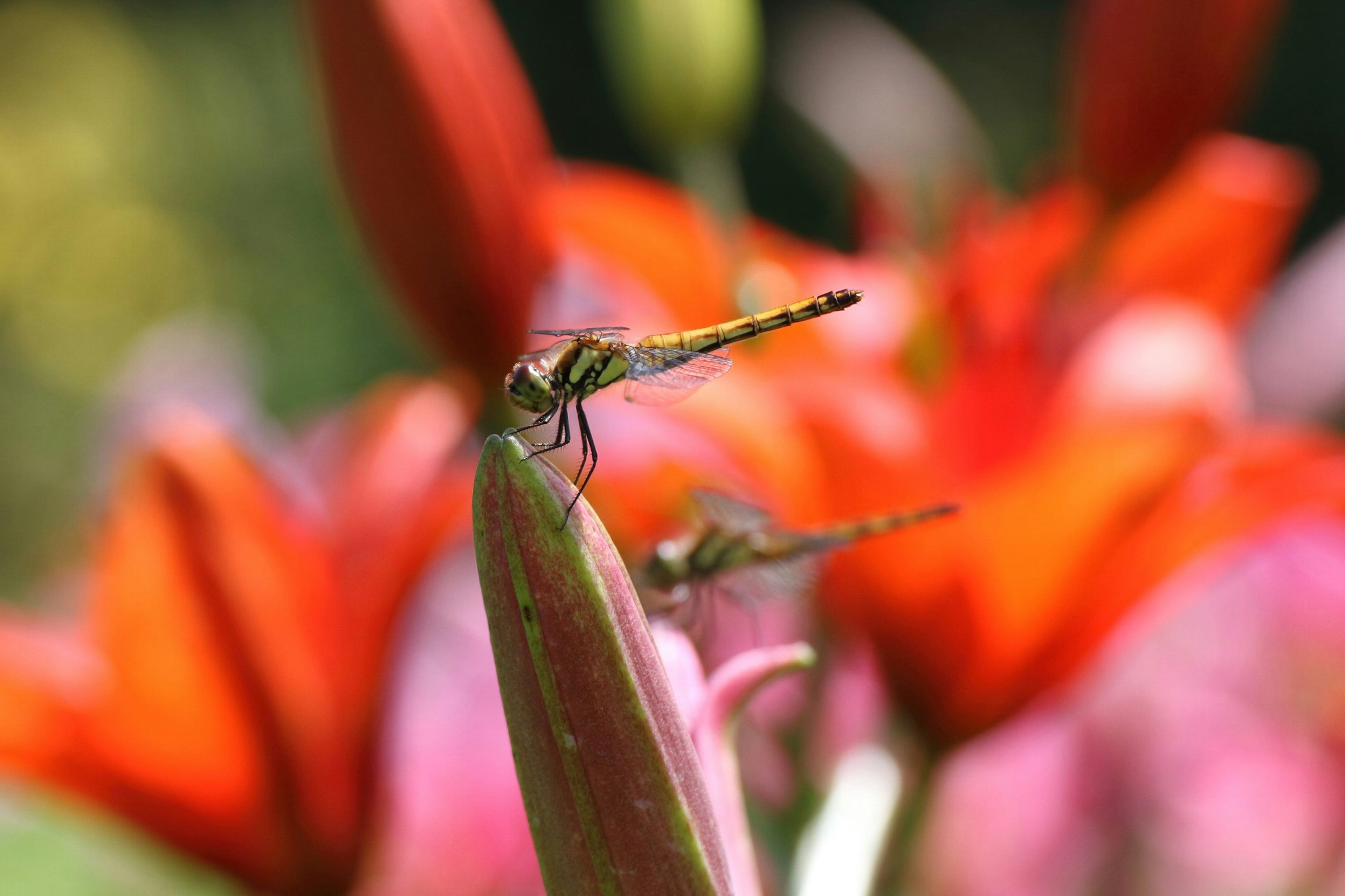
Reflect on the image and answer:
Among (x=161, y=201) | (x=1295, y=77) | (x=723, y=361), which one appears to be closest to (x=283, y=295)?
(x=161, y=201)

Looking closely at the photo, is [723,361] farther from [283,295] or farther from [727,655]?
[283,295]

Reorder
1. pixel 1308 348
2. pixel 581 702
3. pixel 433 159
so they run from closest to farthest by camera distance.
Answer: pixel 581 702 < pixel 433 159 < pixel 1308 348

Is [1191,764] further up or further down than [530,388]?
further down

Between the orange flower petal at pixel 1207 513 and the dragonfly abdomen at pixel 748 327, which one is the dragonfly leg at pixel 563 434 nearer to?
the dragonfly abdomen at pixel 748 327

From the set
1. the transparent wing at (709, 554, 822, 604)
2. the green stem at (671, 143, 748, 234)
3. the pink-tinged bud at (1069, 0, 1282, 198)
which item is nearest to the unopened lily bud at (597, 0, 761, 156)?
the green stem at (671, 143, 748, 234)

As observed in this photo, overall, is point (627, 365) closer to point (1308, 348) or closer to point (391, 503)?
point (391, 503)

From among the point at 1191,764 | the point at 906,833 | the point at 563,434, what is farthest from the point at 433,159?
the point at 1191,764
